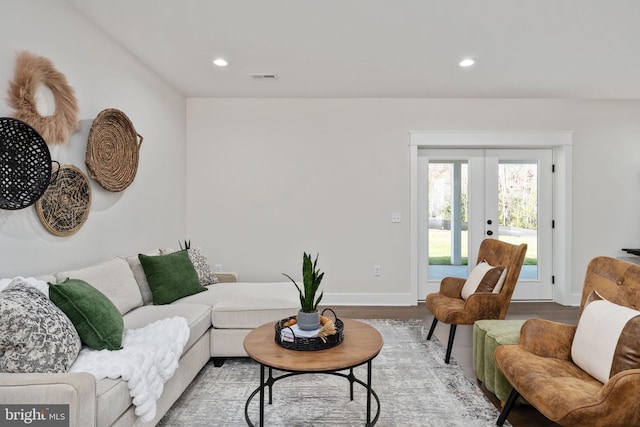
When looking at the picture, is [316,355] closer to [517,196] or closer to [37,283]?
[37,283]

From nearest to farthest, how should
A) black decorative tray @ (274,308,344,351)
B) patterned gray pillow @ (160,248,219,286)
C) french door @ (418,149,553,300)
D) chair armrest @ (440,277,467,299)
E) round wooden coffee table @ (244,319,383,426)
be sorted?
round wooden coffee table @ (244,319,383,426) < black decorative tray @ (274,308,344,351) < chair armrest @ (440,277,467,299) < patterned gray pillow @ (160,248,219,286) < french door @ (418,149,553,300)

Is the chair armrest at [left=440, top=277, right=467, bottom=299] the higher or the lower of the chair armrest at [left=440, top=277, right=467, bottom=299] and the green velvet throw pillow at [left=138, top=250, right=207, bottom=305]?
the lower

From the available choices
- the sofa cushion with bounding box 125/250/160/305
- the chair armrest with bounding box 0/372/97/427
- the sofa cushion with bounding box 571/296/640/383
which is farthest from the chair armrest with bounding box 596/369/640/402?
the sofa cushion with bounding box 125/250/160/305

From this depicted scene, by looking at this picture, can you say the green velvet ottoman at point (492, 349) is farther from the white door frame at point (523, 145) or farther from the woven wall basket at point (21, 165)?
the woven wall basket at point (21, 165)

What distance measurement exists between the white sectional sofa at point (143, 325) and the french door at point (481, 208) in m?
2.18

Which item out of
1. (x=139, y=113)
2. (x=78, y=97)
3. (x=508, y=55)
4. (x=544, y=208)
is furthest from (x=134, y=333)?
(x=544, y=208)

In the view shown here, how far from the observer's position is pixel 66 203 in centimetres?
232

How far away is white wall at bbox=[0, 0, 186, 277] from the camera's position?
6.57 ft

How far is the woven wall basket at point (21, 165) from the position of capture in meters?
1.84

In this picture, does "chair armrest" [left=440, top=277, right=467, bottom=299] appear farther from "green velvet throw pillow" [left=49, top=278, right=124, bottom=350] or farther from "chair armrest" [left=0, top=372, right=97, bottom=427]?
"chair armrest" [left=0, top=372, right=97, bottom=427]

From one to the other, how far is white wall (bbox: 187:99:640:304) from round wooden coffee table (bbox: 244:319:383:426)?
2223 millimetres

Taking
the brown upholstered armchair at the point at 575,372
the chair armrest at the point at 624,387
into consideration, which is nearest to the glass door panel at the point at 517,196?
the brown upholstered armchair at the point at 575,372

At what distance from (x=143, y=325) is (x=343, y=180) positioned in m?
2.74

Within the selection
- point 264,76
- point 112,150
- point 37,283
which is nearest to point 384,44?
point 264,76
